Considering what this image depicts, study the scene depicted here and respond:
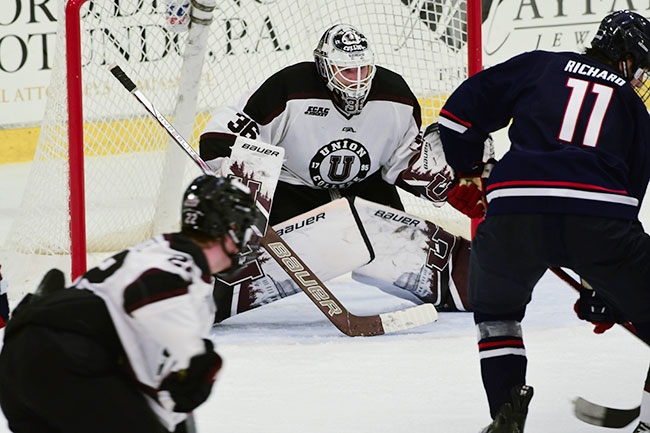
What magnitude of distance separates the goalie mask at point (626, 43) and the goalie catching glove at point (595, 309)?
464mm

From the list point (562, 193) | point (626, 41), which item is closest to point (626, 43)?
point (626, 41)

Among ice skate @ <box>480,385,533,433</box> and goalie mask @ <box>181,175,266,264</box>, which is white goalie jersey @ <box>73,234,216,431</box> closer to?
goalie mask @ <box>181,175,266,264</box>

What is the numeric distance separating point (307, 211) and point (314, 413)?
3.50 feet

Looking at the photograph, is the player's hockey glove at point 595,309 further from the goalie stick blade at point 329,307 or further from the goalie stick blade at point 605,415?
the goalie stick blade at point 329,307

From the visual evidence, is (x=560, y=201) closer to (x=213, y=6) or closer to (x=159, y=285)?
(x=159, y=285)

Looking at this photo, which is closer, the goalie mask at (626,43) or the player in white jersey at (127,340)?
the player in white jersey at (127,340)

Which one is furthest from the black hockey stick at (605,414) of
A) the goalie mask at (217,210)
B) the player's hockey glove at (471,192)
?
the goalie mask at (217,210)

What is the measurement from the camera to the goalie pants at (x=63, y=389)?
1.87m

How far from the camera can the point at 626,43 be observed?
2471mm

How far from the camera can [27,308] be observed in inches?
76.2

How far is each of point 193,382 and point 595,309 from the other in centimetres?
108

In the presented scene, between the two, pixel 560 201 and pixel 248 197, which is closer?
pixel 248 197

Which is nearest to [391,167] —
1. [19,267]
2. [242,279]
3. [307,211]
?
[307,211]

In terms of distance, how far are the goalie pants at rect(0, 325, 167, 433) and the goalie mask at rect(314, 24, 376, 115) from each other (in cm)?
181
